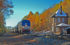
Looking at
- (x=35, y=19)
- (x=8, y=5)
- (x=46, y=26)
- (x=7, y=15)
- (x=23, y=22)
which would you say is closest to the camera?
(x=23, y=22)

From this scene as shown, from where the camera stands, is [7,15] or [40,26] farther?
[40,26]

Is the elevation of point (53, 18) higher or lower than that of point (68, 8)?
lower

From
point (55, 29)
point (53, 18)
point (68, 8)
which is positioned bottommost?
point (55, 29)

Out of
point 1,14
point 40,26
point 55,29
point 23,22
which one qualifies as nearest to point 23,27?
point 23,22

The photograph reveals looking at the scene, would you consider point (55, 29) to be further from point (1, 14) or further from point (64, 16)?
point (1, 14)

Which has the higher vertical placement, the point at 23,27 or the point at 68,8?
the point at 68,8

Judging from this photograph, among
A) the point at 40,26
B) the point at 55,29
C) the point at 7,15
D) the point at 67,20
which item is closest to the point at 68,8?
the point at 67,20

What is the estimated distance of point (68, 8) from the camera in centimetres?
6919

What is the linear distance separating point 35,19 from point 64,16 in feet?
127

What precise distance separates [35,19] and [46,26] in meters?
22.2

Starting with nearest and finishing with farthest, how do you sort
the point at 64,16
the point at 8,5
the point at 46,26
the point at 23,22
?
the point at 23,22
the point at 8,5
the point at 64,16
the point at 46,26

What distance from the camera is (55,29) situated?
63.2 metres

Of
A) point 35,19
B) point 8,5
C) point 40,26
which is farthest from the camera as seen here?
point 35,19

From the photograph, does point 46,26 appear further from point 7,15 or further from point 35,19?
point 7,15
